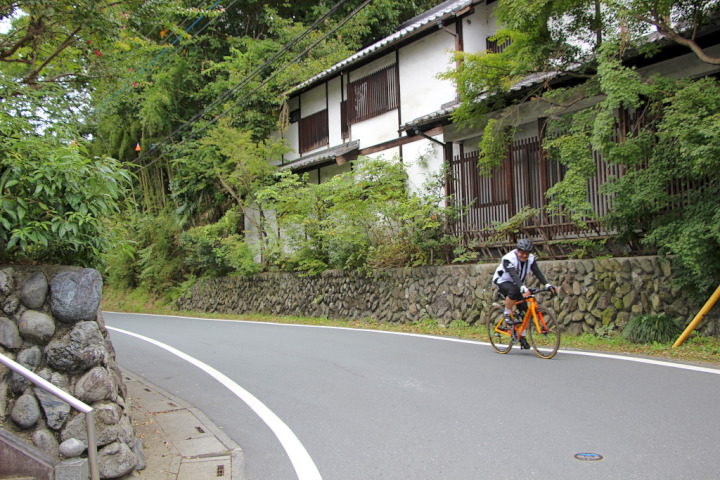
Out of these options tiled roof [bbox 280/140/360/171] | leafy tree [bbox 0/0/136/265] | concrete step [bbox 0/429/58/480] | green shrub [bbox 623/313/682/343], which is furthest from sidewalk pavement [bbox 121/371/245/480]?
tiled roof [bbox 280/140/360/171]

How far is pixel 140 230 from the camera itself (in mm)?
27391

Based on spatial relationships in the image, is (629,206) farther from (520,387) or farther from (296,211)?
(296,211)

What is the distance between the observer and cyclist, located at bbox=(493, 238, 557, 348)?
8.53 meters

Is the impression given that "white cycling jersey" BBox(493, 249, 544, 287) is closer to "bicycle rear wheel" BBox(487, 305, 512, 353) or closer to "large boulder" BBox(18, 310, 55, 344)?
"bicycle rear wheel" BBox(487, 305, 512, 353)

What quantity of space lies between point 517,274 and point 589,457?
4.45 metres

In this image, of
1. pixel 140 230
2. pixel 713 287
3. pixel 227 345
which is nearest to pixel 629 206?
pixel 713 287

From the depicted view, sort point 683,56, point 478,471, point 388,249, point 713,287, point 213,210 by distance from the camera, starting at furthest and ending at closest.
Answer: point 213,210
point 388,249
point 683,56
point 713,287
point 478,471

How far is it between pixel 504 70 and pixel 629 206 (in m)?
3.71

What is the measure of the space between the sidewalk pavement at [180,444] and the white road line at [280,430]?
1.44ft

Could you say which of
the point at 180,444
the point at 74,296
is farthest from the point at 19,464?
the point at 180,444

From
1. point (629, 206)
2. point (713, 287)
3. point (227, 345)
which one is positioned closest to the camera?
point (713, 287)

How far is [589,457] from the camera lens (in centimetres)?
434

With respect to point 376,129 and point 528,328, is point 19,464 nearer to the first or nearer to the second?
point 528,328

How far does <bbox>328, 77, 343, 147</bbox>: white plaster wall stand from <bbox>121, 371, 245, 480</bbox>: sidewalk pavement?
49.2 ft
